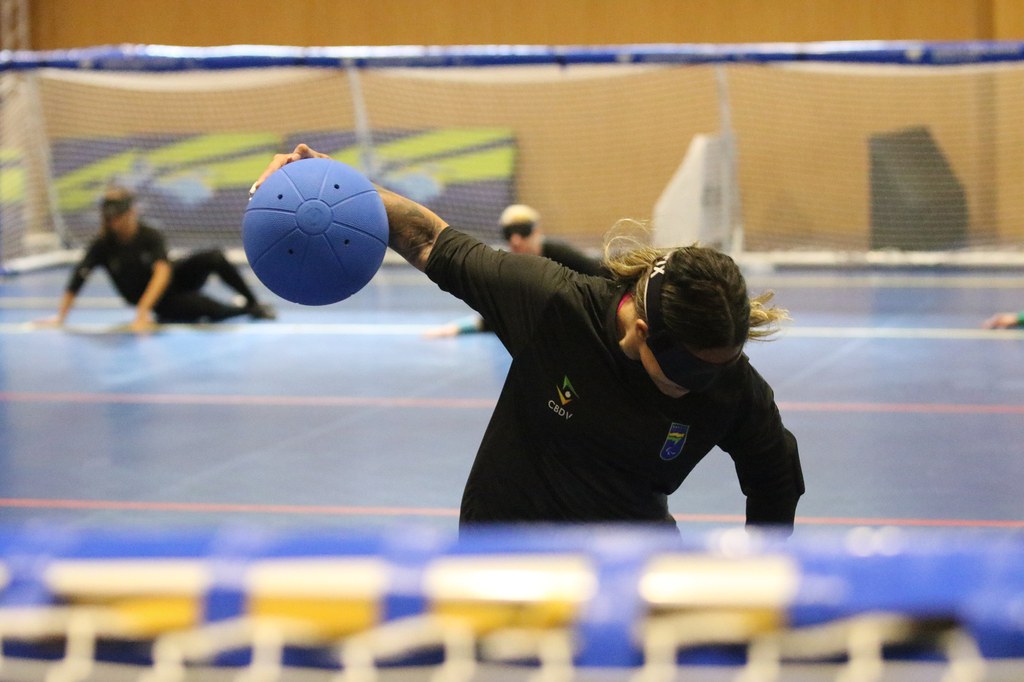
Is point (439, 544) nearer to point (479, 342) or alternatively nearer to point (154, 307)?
point (479, 342)

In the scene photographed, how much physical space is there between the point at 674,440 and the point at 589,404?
0.83 feet

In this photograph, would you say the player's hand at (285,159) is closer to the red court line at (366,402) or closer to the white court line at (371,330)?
the red court line at (366,402)

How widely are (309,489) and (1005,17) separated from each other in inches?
504

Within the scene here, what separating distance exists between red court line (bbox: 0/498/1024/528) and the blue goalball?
2925 millimetres

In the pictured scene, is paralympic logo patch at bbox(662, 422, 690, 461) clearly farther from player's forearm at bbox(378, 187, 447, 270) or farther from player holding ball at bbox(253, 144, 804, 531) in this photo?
player's forearm at bbox(378, 187, 447, 270)

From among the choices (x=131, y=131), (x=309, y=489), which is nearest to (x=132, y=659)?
(x=309, y=489)

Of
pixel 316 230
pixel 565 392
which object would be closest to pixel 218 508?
pixel 316 230

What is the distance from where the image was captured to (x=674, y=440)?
11.5ft

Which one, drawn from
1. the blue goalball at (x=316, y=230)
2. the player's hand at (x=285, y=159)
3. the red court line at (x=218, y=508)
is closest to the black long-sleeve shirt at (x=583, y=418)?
the blue goalball at (x=316, y=230)

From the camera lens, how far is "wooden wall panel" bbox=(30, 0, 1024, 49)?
16.8 metres

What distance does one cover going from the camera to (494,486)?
11.9ft

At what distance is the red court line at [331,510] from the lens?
20.0 feet

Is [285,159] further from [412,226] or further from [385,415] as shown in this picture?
[385,415]

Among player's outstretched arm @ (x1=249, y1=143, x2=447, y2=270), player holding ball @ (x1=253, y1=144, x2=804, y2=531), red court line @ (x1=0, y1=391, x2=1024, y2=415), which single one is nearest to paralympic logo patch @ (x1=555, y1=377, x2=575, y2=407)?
player holding ball @ (x1=253, y1=144, x2=804, y2=531)
